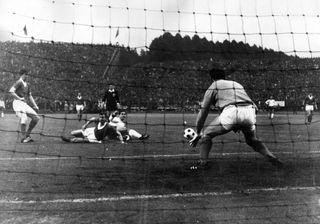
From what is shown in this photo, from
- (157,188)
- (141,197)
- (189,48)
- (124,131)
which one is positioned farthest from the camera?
(124,131)

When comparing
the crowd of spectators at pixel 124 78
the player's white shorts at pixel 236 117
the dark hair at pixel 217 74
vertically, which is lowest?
the player's white shorts at pixel 236 117

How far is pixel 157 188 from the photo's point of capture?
18.1 feet

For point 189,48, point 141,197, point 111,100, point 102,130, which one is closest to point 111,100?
point 111,100

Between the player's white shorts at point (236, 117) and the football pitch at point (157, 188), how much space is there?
0.75 m

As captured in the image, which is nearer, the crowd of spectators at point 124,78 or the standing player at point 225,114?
the standing player at point 225,114

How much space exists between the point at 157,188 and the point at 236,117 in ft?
5.90

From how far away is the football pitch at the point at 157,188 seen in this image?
171 inches

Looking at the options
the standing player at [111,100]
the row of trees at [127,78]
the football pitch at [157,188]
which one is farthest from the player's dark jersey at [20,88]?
the row of trees at [127,78]

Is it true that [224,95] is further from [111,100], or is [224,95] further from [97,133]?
[111,100]

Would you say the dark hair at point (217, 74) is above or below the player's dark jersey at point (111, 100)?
below

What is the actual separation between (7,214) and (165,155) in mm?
4476

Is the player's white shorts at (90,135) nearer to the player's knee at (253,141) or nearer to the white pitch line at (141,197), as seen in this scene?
the player's knee at (253,141)

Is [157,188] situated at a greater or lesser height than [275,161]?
lesser

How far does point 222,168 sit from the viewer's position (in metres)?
6.96
